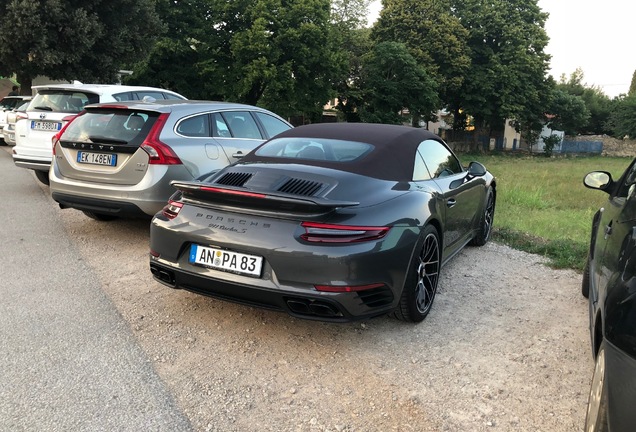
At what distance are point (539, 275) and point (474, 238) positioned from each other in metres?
0.97

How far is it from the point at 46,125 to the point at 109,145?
3341 millimetres

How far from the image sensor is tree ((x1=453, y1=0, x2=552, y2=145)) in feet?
133

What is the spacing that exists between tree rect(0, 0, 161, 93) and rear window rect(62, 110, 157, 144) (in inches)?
508

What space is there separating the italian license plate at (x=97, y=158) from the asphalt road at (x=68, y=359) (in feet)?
3.29

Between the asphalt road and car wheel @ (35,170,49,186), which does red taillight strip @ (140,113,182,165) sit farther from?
car wheel @ (35,170,49,186)

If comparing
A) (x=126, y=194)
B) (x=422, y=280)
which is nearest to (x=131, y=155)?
(x=126, y=194)

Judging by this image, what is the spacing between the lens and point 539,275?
16.9ft

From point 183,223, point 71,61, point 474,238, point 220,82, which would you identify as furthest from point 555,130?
point 183,223

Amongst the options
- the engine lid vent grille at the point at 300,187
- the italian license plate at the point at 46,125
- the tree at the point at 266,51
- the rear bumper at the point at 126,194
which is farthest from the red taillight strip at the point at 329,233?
the tree at the point at 266,51

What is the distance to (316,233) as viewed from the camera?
313 centimetres

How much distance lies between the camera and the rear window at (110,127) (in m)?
5.34

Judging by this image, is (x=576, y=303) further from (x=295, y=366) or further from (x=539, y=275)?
(x=295, y=366)

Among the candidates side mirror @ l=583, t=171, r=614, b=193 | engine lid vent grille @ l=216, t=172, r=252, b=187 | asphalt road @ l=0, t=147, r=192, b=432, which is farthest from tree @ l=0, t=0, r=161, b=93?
side mirror @ l=583, t=171, r=614, b=193

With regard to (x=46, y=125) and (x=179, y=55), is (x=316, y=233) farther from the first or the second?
(x=179, y=55)
